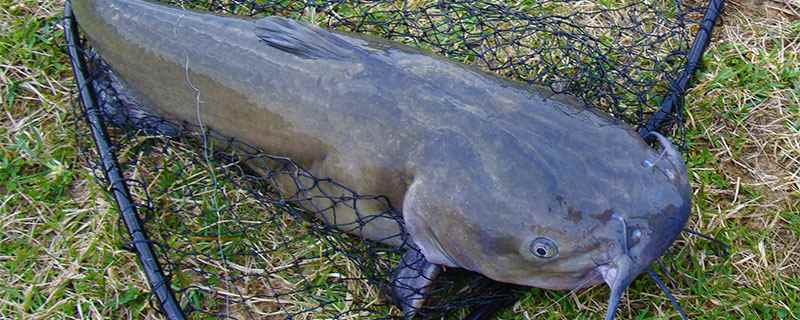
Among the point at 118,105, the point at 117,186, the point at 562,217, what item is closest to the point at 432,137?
the point at 562,217

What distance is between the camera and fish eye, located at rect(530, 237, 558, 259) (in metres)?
2.07

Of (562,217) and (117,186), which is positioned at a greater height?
(562,217)

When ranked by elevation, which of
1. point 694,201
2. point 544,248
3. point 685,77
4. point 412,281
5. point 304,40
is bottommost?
point 412,281

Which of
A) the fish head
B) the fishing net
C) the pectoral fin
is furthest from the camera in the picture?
the fishing net

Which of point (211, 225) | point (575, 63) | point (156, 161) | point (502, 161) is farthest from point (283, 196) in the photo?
point (575, 63)

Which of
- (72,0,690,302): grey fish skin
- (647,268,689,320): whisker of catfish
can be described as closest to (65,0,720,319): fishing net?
(72,0,690,302): grey fish skin

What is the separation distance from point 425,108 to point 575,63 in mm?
902

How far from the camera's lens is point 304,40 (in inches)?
97.3

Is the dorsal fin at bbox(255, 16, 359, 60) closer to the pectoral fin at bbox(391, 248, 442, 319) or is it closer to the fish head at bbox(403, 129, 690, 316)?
the fish head at bbox(403, 129, 690, 316)

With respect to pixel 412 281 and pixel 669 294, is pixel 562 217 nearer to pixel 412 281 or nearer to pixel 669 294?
pixel 669 294

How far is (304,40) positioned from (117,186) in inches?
31.3

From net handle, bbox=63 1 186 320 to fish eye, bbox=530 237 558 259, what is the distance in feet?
3.49

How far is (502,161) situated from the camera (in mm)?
2150

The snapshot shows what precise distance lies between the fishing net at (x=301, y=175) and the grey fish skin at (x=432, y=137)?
0.12 m
